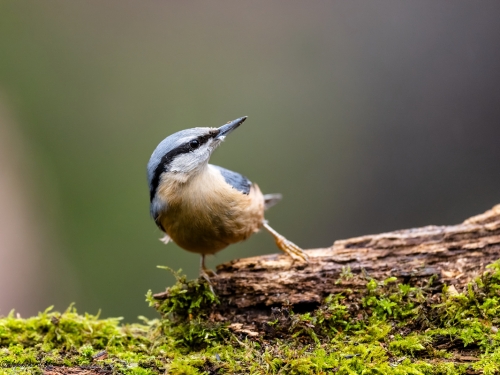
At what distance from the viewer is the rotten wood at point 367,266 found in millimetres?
3291

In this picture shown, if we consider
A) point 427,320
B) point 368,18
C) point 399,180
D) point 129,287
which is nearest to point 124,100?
point 129,287

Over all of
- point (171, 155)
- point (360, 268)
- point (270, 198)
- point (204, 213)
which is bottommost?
point (360, 268)

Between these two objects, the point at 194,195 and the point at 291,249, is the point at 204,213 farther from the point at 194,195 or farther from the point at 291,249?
the point at 291,249

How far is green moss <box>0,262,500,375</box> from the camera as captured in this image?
2.64m

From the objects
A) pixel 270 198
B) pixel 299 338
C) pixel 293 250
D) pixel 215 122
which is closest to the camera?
pixel 299 338

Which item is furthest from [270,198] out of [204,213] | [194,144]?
[194,144]

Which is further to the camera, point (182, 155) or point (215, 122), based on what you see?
point (215, 122)

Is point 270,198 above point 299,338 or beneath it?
above

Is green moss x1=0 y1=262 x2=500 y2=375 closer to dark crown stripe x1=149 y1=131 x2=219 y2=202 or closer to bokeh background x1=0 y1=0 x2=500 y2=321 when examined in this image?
dark crown stripe x1=149 y1=131 x2=219 y2=202

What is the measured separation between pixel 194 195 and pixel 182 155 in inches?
12.8

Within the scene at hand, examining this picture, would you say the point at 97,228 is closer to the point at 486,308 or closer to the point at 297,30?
the point at 297,30

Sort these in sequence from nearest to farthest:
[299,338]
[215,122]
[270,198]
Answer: [299,338] < [270,198] < [215,122]

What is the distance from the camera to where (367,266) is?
3443 millimetres

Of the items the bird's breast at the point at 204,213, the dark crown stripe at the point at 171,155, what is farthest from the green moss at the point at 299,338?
the dark crown stripe at the point at 171,155
